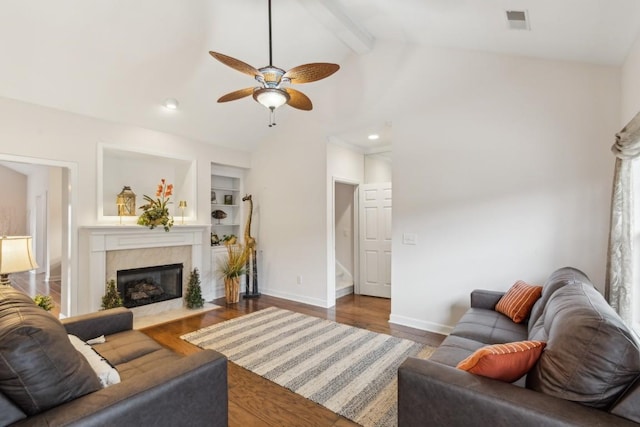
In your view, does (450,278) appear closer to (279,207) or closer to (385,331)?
(385,331)

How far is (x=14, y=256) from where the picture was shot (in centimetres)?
241

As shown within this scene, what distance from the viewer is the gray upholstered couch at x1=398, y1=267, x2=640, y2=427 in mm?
1151

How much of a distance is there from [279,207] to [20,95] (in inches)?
134

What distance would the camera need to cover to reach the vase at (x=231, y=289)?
4.97 m

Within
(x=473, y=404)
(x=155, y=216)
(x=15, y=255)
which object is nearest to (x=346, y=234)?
(x=155, y=216)

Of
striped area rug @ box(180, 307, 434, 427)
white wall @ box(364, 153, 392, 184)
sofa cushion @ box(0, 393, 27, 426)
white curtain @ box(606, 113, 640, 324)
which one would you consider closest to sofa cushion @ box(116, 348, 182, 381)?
sofa cushion @ box(0, 393, 27, 426)

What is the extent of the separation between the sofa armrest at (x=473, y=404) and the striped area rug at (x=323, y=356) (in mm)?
740

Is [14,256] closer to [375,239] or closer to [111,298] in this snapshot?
[111,298]

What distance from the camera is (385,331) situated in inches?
145

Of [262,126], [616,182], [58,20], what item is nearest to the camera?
[616,182]

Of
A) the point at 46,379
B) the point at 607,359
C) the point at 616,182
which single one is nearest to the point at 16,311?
the point at 46,379

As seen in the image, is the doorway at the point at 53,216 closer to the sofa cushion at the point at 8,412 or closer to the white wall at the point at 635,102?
the sofa cushion at the point at 8,412

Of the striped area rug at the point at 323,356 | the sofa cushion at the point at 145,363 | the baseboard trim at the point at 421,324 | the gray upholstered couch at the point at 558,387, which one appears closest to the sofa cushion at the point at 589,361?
the gray upholstered couch at the point at 558,387

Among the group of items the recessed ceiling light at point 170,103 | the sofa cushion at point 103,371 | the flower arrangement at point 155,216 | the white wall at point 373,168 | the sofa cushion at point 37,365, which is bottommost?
the sofa cushion at point 103,371
